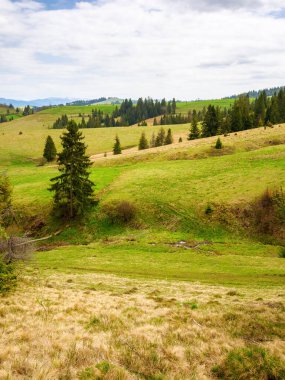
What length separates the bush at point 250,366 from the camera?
980cm

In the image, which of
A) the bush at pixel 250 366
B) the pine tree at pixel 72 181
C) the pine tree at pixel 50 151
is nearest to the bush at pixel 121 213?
the pine tree at pixel 72 181

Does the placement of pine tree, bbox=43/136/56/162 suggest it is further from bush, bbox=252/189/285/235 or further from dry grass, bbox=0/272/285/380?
dry grass, bbox=0/272/285/380

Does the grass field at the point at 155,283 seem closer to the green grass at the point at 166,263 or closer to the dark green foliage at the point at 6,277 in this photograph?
the green grass at the point at 166,263

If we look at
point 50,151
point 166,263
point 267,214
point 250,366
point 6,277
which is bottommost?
point 166,263

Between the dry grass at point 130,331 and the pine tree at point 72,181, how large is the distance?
1208 inches

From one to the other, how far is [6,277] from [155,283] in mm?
11842

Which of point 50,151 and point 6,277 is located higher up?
point 50,151

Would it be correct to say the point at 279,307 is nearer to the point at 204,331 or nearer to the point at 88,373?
the point at 204,331

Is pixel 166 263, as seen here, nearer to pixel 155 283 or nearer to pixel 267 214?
pixel 155 283

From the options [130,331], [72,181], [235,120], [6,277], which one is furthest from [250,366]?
[235,120]

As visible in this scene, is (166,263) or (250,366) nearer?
(250,366)

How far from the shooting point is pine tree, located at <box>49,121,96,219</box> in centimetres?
5100

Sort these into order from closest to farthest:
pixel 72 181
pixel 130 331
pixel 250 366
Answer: pixel 250 366 < pixel 130 331 < pixel 72 181

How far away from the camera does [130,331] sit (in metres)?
13.2
